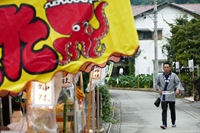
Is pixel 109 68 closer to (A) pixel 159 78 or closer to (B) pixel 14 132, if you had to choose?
(A) pixel 159 78

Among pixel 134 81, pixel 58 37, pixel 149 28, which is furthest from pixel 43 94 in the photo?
pixel 149 28

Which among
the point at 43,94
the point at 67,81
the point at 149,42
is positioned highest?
the point at 149,42

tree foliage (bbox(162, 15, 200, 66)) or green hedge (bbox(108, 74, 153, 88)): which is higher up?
tree foliage (bbox(162, 15, 200, 66))

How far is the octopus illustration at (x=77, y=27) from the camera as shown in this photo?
4.59 m

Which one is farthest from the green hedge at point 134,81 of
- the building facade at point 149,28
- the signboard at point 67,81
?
the signboard at point 67,81

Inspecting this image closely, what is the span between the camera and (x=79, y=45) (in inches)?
182

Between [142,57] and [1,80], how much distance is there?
45797 mm

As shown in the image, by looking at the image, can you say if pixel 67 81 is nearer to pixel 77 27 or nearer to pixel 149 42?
pixel 77 27

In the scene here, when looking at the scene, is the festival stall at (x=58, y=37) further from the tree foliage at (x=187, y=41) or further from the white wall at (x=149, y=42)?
the white wall at (x=149, y=42)

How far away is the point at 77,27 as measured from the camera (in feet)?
15.2

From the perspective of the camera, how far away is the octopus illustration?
4.59m

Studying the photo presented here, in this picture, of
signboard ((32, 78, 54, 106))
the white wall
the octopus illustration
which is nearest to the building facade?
the white wall

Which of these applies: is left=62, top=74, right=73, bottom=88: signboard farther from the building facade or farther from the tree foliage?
the building facade

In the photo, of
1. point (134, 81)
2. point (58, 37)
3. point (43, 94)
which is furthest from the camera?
point (134, 81)
